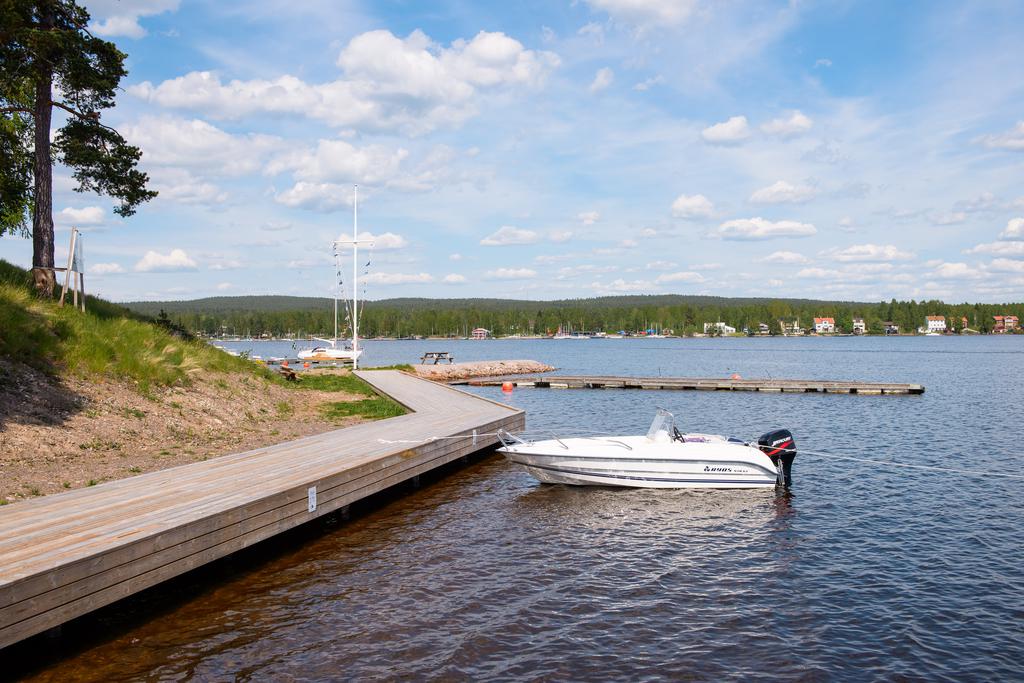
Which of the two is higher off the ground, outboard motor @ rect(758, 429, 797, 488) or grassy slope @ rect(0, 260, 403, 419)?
grassy slope @ rect(0, 260, 403, 419)

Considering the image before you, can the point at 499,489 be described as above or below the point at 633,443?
below

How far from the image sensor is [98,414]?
51.8ft

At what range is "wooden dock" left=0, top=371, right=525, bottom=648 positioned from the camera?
287 inches

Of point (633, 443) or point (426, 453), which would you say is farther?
point (633, 443)

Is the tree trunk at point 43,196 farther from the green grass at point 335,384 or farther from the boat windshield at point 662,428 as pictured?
the boat windshield at point 662,428

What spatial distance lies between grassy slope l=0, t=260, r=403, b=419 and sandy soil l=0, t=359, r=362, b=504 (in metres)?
0.49

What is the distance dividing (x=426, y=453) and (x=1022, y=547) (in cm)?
1246

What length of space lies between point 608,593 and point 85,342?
15100mm

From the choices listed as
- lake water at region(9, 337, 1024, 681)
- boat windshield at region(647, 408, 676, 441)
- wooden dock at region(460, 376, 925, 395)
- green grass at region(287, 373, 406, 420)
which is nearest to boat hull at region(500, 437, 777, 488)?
boat windshield at region(647, 408, 676, 441)

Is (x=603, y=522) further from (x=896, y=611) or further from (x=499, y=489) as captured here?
(x=896, y=611)

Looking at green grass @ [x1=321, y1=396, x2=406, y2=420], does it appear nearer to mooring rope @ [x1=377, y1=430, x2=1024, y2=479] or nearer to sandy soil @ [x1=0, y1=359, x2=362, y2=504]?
sandy soil @ [x1=0, y1=359, x2=362, y2=504]

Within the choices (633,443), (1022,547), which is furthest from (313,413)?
(1022,547)

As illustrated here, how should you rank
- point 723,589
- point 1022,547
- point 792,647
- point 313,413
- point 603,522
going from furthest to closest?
point 313,413, point 603,522, point 1022,547, point 723,589, point 792,647

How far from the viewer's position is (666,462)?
1709cm
